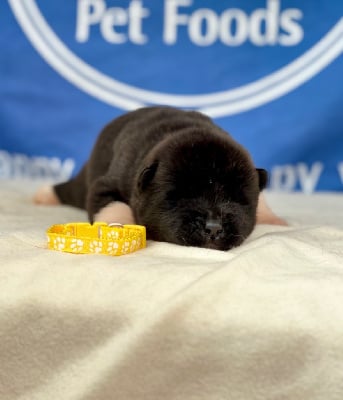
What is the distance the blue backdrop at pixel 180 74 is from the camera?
133 inches

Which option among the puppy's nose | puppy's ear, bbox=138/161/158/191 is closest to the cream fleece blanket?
the puppy's nose

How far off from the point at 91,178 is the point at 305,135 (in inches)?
57.1

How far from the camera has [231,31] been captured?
11.3ft

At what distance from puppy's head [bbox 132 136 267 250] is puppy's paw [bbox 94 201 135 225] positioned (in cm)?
10

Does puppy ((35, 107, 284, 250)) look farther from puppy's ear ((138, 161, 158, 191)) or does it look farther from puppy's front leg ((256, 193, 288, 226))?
puppy's front leg ((256, 193, 288, 226))

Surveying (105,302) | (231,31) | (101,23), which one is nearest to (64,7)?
(101,23)

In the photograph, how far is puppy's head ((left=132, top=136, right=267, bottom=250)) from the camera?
1.60 m

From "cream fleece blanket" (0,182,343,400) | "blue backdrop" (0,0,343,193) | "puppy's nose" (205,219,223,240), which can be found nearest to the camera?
"cream fleece blanket" (0,182,343,400)

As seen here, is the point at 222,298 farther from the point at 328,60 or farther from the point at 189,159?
the point at 328,60

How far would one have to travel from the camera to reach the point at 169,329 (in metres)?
1.10

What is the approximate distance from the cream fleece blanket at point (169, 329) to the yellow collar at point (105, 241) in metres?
0.09

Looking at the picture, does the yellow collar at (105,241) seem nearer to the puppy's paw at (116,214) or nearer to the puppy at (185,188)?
the puppy at (185,188)

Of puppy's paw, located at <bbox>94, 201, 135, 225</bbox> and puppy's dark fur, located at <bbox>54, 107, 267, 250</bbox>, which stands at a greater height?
puppy's dark fur, located at <bbox>54, 107, 267, 250</bbox>

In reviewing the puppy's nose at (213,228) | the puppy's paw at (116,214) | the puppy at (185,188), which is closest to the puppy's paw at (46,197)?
the puppy at (185,188)
